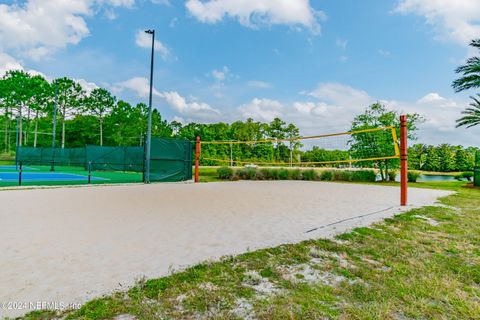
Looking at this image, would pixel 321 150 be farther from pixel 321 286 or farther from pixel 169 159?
pixel 321 286

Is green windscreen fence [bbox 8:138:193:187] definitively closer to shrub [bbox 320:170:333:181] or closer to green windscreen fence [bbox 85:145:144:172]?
green windscreen fence [bbox 85:145:144:172]

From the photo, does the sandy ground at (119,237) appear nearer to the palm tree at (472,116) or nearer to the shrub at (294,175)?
the shrub at (294,175)

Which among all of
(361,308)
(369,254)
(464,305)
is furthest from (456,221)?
(361,308)

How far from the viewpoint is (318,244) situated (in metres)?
2.85

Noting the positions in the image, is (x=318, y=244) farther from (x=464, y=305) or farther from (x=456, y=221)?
(x=456, y=221)

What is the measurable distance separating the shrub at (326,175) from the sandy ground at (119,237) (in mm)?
9705

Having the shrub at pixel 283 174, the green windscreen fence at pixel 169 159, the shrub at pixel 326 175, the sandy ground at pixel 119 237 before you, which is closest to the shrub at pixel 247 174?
the shrub at pixel 283 174

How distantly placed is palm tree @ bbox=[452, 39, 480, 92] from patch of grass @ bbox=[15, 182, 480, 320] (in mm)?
9867

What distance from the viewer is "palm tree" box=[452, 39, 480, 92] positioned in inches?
372

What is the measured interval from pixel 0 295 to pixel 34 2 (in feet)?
32.2

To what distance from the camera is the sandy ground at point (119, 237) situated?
1944 mm

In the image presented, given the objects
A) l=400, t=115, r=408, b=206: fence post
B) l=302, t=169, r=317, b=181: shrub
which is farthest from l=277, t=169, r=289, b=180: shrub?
l=400, t=115, r=408, b=206: fence post

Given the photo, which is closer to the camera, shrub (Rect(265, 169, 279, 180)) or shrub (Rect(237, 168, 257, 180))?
shrub (Rect(237, 168, 257, 180))

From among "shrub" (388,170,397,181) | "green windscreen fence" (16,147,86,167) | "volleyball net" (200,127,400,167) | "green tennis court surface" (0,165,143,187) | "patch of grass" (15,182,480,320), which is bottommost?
"green tennis court surface" (0,165,143,187)
